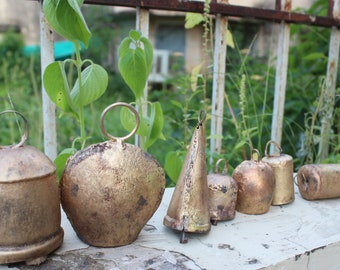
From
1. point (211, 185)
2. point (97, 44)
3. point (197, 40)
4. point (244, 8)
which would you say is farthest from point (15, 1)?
point (211, 185)

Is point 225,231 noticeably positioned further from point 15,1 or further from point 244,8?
point 15,1

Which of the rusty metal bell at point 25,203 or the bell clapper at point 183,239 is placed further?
the bell clapper at point 183,239

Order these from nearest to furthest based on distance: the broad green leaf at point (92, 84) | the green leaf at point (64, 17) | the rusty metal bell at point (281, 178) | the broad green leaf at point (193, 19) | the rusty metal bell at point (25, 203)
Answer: the rusty metal bell at point (25, 203)
the green leaf at point (64, 17)
the broad green leaf at point (92, 84)
the rusty metal bell at point (281, 178)
the broad green leaf at point (193, 19)

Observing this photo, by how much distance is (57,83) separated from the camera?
0.94 m

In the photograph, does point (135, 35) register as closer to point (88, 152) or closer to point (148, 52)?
point (148, 52)

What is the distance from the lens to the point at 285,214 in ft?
3.47

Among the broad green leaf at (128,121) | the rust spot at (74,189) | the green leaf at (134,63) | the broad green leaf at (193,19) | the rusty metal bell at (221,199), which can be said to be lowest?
the rusty metal bell at (221,199)

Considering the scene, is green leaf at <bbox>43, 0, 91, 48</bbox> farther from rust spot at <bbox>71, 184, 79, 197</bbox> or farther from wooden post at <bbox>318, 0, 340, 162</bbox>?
wooden post at <bbox>318, 0, 340, 162</bbox>

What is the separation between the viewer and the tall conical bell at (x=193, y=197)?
0.88 metres

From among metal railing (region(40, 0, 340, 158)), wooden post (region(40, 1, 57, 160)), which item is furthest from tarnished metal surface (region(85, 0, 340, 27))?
wooden post (region(40, 1, 57, 160))

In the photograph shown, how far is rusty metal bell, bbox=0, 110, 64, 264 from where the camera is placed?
2.30 ft

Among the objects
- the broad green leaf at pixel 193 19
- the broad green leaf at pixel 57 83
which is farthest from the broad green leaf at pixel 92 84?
the broad green leaf at pixel 193 19

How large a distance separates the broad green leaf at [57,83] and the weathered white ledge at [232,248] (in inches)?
11.5

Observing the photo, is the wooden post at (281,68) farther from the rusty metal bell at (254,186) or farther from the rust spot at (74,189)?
the rust spot at (74,189)
